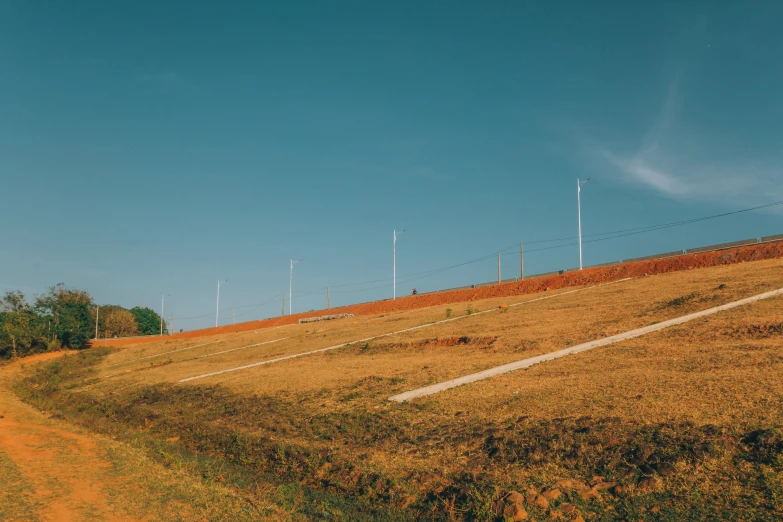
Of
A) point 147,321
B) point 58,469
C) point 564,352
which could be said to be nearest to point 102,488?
point 58,469

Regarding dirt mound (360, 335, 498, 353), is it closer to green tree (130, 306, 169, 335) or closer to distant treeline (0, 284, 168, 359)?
distant treeline (0, 284, 168, 359)

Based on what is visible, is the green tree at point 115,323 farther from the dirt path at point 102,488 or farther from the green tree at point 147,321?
the dirt path at point 102,488

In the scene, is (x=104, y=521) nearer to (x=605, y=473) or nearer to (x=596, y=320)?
(x=605, y=473)

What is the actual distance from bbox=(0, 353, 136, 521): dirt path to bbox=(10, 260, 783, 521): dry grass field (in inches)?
40.2

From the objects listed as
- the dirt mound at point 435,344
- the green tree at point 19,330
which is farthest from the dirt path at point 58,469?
the green tree at point 19,330

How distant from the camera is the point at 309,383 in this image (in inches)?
479

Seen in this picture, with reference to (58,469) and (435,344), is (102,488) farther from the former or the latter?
(435,344)

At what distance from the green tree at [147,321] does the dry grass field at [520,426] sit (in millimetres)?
128830

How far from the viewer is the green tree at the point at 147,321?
442 ft

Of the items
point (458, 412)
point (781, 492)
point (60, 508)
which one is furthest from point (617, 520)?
point (60, 508)

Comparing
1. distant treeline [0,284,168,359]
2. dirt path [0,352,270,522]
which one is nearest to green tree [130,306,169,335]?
distant treeline [0,284,168,359]

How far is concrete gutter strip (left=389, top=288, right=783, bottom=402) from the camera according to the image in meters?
9.45

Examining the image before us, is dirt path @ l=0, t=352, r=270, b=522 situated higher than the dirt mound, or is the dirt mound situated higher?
the dirt mound

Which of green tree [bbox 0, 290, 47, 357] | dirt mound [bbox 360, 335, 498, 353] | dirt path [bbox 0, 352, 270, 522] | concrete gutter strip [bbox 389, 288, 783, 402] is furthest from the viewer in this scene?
green tree [bbox 0, 290, 47, 357]
